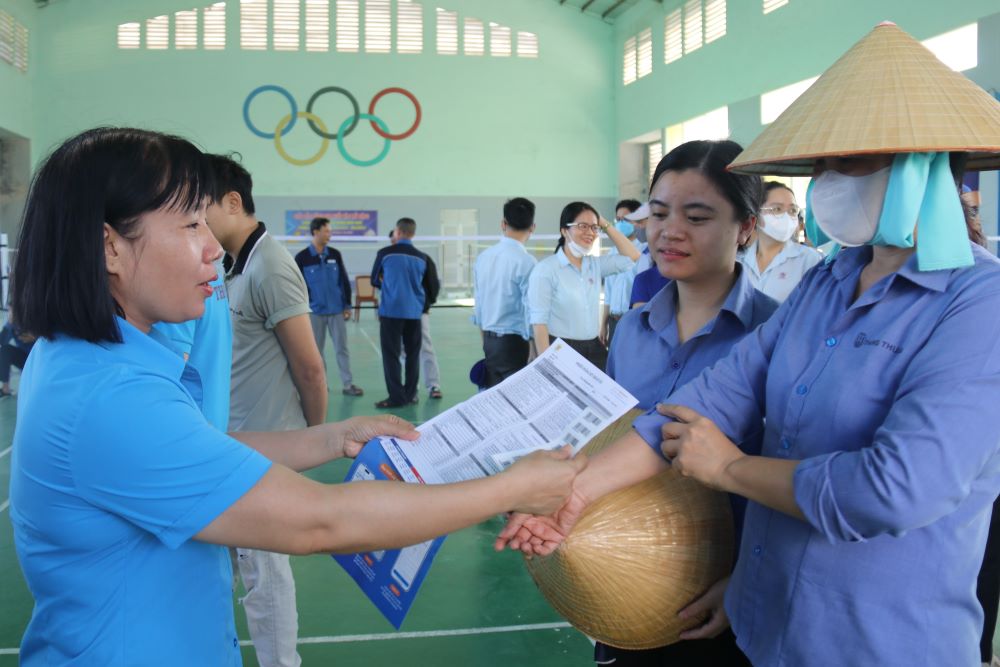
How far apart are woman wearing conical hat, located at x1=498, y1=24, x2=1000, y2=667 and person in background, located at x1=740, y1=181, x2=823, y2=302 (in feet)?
10.9

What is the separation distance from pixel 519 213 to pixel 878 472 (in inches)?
197

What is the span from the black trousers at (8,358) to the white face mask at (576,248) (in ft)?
15.5

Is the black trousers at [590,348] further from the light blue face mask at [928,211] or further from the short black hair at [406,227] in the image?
the light blue face mask at [928,211]

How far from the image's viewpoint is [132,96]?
19.2 metres

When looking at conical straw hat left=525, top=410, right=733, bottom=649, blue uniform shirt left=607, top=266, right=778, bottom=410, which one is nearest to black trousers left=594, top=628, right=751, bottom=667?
conical straw hat left=525, top=410, right=733, bottom=649

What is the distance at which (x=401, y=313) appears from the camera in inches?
306

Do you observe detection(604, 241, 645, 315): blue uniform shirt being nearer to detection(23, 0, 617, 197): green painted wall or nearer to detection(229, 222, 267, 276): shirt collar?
detection(229, 222, 267, 276): shirt collar

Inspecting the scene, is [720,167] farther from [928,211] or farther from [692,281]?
[928,211]

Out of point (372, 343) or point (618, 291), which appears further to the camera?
point (372, 343)

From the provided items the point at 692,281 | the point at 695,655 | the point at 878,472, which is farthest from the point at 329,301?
the point at 878,472

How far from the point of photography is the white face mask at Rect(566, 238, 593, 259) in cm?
554

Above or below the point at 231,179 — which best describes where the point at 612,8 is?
above

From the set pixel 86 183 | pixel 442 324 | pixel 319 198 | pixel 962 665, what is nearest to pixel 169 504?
pixel 86 183

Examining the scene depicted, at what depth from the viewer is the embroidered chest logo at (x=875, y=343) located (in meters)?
1.25
